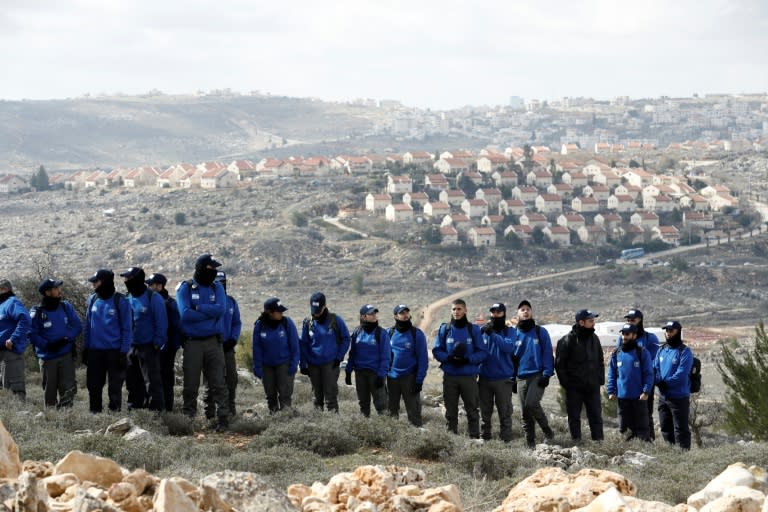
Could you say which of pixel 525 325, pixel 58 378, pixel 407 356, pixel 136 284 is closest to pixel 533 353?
pixel 525 325

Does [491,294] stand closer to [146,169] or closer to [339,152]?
[146,169]

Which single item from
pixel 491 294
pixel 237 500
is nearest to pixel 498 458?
pixel 237 500

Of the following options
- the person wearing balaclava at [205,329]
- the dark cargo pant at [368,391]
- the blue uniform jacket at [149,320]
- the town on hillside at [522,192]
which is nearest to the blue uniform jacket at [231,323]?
the person wearing balaclava at [205,329]

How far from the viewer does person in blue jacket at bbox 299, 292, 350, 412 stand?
1006 centimetres

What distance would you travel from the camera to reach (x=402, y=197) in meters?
94.4

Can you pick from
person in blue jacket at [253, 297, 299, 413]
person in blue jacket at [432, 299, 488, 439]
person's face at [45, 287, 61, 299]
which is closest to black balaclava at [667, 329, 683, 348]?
person in blue jacket at [432, 299, 488, 439]

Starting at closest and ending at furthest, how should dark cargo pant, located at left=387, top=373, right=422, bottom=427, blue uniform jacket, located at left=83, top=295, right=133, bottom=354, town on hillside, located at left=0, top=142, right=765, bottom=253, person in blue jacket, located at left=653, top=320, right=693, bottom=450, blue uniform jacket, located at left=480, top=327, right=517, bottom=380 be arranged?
1. blue uniform jacket, located at left=83, top=295, right=133, bottom=354
2. blue uniform jacket, located at left=480, top=327, right=517, bottom=380
3. person in blue jacket, located at left=653, top=320, right=693, bottom=450
4. dark cargo pant, located at left=387, top=373, right=422, bottom=427
5. town on hillside, located at left=0, top=142, right=765, bottom=253

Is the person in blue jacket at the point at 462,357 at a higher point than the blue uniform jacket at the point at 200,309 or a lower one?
lower

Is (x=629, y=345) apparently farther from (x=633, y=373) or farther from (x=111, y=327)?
(x=111, y=327)

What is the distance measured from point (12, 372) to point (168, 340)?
1567 mm

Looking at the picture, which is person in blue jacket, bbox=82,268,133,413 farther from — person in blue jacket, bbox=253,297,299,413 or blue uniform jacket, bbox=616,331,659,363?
blue uniform jacket, bbox=616,331,659,363

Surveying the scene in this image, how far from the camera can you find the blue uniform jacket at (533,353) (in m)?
9.53

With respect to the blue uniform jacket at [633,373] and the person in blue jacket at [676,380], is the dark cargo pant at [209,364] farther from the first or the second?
the person in blue jacket at [676,380]

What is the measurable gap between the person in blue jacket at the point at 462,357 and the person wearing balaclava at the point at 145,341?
2679 mm
